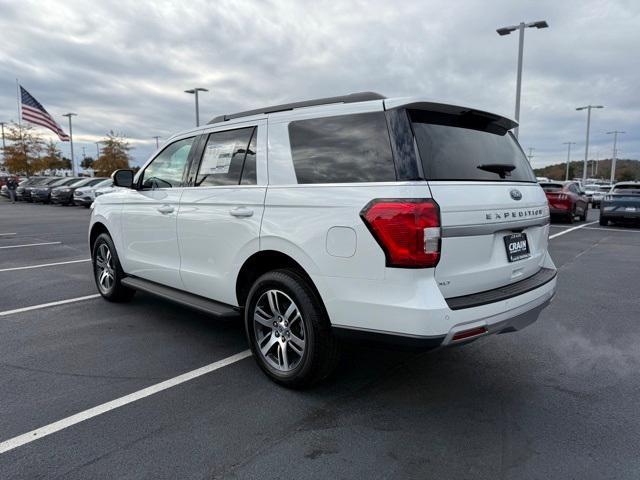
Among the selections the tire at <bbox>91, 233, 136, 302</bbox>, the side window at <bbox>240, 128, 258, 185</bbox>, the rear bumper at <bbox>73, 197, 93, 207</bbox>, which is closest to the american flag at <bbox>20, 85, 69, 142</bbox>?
the rear bumper at <bbox>73, 197, 93, 207</bbox>

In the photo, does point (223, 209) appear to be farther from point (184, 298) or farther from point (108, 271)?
point (108, 271)

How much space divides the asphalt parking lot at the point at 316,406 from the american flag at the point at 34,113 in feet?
96.1

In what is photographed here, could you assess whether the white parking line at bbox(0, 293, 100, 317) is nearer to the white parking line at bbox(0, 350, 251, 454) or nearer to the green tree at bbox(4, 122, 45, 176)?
the white parking line at bbox(0, 350, 251, 454)

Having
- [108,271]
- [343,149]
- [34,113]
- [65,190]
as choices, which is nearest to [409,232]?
[343,149]

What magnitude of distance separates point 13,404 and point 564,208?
18.1 metres

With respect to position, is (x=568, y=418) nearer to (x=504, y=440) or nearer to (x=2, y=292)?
(x=504, y=440)

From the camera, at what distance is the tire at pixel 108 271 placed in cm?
554

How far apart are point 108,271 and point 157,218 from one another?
1.56 metres

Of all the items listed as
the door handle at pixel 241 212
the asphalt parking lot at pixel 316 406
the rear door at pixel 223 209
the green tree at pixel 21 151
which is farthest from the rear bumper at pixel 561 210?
the green tree at pixel 21 151

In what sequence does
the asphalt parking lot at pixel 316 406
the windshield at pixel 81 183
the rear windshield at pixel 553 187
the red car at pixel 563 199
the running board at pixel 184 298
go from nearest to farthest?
1. the asphalt parking lot at pixel 316 406
2. the running board at pixel 184 298
3. the red car at pixel 563 199
4. the rear windshield at pixel 553 187
5. the windshield at pixel 81 183

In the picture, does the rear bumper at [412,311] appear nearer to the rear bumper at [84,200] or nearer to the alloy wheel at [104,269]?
the alloy wheel at [104,269]

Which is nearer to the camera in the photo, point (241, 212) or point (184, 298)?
point (241, 212)

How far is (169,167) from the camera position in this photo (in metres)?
4.79

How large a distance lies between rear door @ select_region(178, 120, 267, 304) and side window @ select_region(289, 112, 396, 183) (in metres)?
0.37
